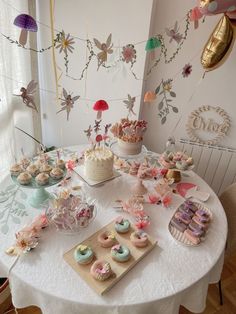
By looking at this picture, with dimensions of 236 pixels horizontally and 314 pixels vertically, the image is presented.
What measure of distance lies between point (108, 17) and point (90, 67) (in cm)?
38

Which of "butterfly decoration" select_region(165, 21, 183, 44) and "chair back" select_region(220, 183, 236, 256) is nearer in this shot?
"chair back" select_region(220, 183, 236, 256)

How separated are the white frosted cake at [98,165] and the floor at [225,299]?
0.98 metres

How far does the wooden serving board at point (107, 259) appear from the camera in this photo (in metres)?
0.95

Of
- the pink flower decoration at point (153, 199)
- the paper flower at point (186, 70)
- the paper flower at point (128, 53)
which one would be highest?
the paper flower at point (128, 53)

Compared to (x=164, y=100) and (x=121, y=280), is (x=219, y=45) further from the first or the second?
(x=121, y=280)

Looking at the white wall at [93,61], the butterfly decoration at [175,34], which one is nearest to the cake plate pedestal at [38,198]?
the white wall at [93,61]

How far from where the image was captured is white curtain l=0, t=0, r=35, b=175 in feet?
5.34

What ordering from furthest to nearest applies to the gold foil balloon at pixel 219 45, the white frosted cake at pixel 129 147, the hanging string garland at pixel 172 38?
1. the hanging string garland at pixel 172 38
2. the white frosted cake at pixel 129 147
3. the gold foil balloon at pixel 219 45

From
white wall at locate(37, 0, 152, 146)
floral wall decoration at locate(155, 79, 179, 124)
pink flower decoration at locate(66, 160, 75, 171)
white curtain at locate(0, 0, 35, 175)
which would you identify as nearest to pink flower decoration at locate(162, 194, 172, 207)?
pink flower decoration at locate(66, 160, 75, 171)

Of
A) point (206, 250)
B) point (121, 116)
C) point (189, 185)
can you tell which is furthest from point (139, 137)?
point (206, 250)

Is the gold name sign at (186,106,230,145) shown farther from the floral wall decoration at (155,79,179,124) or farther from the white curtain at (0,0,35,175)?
the white curtain at (0,0,35,175)

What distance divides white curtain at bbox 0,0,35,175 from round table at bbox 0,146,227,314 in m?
0.69

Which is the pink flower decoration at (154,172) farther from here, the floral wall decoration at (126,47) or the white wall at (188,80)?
the floral wall decoration at (126,47)

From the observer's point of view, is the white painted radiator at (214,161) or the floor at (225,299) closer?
the floor at (225,299)
